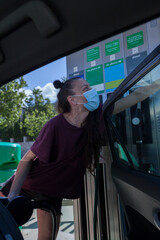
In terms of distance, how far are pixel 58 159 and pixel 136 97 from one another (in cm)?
75

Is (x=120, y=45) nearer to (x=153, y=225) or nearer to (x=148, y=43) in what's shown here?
(x=148, y=43)

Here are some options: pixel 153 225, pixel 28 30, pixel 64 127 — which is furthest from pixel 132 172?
pixel 28 30

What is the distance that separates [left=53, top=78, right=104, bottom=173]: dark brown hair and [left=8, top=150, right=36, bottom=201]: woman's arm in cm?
44

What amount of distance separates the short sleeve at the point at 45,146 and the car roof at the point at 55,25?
1.72ft

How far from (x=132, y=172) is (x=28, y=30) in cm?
102

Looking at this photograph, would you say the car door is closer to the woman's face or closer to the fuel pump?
the fuel pump

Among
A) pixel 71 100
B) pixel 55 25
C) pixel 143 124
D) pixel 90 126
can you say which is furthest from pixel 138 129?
pixel 55 25

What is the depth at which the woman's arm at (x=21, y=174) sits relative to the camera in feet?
5.34

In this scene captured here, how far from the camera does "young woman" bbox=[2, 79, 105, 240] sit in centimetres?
168

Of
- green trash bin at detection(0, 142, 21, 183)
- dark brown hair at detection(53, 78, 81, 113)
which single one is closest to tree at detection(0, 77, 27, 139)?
green trash bin at detection(0, 142, 21, 183)

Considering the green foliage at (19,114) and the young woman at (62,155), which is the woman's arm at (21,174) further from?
the green foliage at (19,114)

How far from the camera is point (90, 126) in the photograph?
5.79 ft

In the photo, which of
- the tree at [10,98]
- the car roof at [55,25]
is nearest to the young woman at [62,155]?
the car roof at [55,25]

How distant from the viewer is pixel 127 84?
1.34 m
